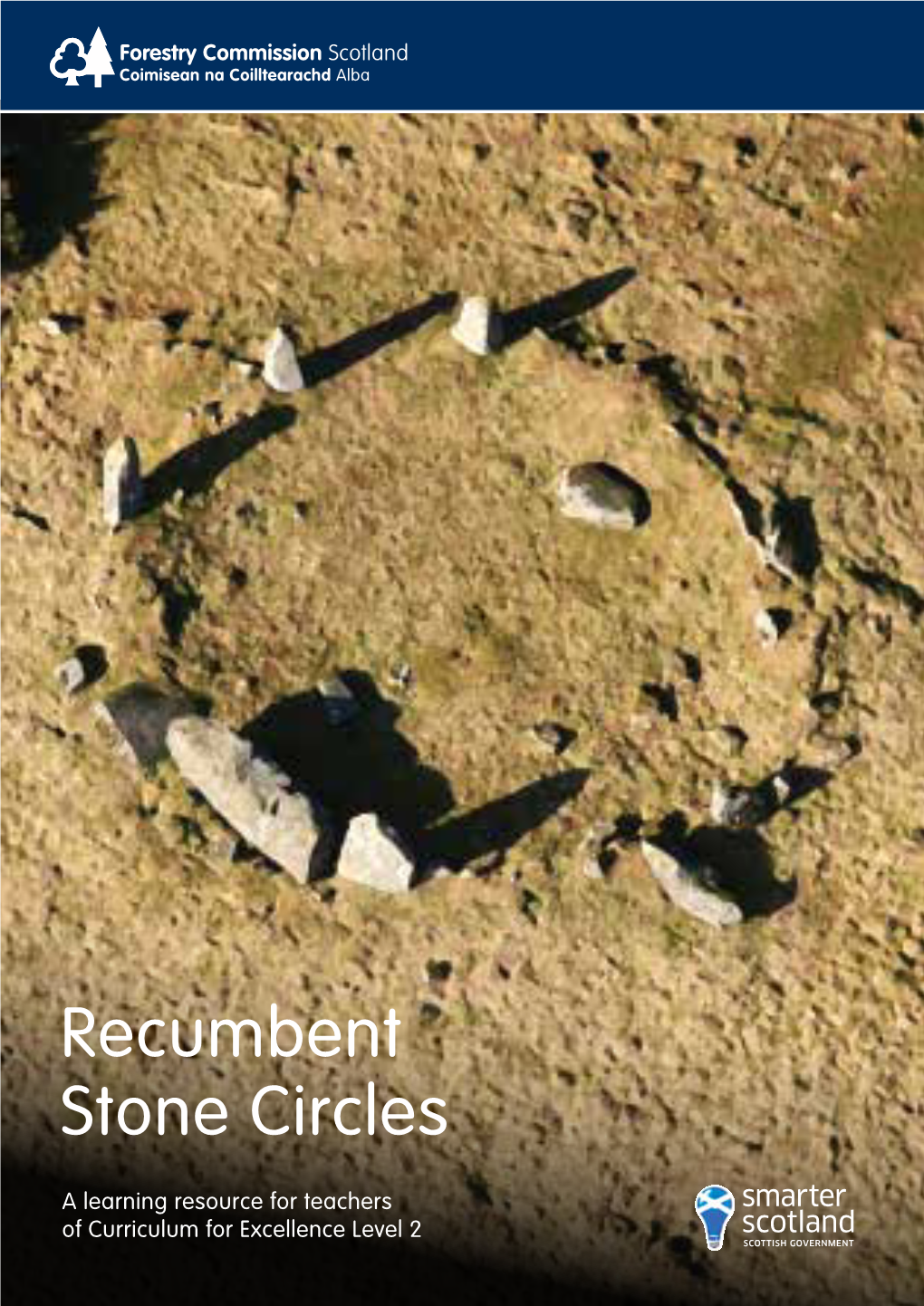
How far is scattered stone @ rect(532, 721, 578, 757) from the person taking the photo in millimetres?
13867

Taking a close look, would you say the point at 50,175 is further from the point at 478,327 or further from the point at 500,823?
the point at 500,823

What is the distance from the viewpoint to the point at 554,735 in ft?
45.5

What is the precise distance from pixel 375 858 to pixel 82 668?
10.2 feet

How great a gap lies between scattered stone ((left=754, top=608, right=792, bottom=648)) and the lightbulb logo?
461cm

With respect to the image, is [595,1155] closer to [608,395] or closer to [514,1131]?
[514,1131]

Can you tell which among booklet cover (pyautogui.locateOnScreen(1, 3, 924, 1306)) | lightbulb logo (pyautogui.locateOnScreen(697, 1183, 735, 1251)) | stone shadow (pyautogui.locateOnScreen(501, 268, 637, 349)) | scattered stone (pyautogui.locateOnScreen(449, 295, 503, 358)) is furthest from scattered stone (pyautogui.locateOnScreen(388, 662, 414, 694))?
lightbulb logo (pyautogui.locateOnScreen(697, 1183, 735, 1251))

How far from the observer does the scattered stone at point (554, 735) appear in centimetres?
1387

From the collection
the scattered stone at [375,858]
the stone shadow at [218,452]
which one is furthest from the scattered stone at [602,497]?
the scattered stone at [375,858]

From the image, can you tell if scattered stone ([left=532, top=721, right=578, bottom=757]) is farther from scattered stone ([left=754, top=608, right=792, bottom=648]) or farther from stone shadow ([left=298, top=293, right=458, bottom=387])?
stone shadow ([left=298, top=293, right=458, bottom=387])

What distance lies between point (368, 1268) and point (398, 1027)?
6.76 feet

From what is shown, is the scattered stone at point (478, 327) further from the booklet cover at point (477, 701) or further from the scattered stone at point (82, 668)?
the scattered stone at point (82, 668)

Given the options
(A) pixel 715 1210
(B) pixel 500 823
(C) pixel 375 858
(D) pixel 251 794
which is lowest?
(A) pixel 715 1210

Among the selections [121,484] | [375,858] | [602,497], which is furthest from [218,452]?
[375,858]

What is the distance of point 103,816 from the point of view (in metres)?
14.2
